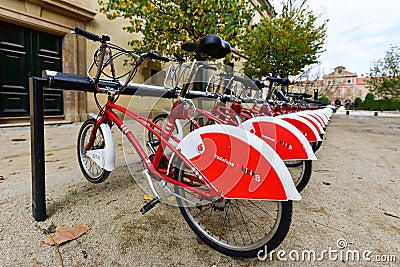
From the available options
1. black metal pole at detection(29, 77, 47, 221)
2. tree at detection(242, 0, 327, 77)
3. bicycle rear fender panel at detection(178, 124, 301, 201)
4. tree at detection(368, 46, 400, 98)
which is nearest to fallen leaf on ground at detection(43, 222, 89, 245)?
black metal pole at detection(29, 77, 47, 221)

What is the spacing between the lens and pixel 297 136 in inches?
69.6

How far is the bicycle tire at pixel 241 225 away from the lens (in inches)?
41.6

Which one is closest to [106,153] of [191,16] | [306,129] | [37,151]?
[37,151]

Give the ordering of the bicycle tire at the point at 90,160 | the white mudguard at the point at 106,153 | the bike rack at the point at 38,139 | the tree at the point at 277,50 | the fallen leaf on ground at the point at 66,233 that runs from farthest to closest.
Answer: the tree at the point at 277,50
the bicycle tire at the point at 90,160
the white mudguard at the point at 106,153
the bike rack at the point at 38,139
the fallen leaf on ground at the point at 66,233

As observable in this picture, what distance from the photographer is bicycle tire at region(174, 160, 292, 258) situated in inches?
41.6

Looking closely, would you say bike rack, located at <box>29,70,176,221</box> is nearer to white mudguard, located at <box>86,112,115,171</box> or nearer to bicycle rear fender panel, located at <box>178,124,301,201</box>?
white mudguard, located at <box>86,112,115,171</box>

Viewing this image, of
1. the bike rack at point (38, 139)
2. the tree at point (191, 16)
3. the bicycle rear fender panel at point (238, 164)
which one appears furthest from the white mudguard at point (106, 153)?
the tree at point (191, 16)

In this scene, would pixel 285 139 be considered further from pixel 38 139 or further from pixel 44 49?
pixel 44 49

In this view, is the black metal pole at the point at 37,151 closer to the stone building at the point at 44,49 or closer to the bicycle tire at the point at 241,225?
the bicycle tire at the point at 241,225

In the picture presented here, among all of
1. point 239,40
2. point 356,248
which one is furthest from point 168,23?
point 356,248

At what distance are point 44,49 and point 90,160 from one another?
15.8 ft

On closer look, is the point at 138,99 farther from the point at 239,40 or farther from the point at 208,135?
the point at 239,40

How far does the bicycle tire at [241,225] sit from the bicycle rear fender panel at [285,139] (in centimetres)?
46

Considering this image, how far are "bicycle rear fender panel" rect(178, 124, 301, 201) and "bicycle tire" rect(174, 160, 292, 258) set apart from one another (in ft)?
0.31
